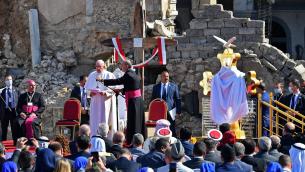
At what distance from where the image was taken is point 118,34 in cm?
2658

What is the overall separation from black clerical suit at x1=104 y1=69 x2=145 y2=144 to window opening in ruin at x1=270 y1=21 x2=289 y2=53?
17076 mm

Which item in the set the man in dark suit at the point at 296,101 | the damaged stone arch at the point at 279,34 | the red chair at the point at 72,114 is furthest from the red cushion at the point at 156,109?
the damaged stone arch at the point at 279,34

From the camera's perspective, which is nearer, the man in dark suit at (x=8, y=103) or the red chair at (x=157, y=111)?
the red chair at (x=157, y=111)

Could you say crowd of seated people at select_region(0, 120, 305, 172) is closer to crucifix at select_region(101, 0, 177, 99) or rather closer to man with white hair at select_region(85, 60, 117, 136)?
man with white hair at select_region(85, 60, 117, 136)

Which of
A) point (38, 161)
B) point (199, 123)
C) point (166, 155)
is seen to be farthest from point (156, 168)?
point (199, 123)

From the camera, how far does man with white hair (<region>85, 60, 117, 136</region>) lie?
66.5ft

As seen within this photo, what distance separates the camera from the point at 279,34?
3688 centimetres

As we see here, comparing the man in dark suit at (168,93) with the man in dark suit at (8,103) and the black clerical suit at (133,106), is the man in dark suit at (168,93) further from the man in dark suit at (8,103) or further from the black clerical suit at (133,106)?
the man in dark suit at (8,103)

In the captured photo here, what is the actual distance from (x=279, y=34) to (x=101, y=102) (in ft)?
57.2

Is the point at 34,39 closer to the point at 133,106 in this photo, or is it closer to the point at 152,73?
the point at 152,73

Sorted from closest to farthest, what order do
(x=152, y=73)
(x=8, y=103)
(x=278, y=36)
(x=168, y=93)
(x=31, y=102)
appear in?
(x=31, y=102) → (x=168, y=93) → (x=8, y=103) → (x=152, y=73) → (x=278, y=36)

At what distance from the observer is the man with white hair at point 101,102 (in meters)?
20.3

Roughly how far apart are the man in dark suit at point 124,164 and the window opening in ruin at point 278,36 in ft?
72.2

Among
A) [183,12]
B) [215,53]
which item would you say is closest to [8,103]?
[215,53]
